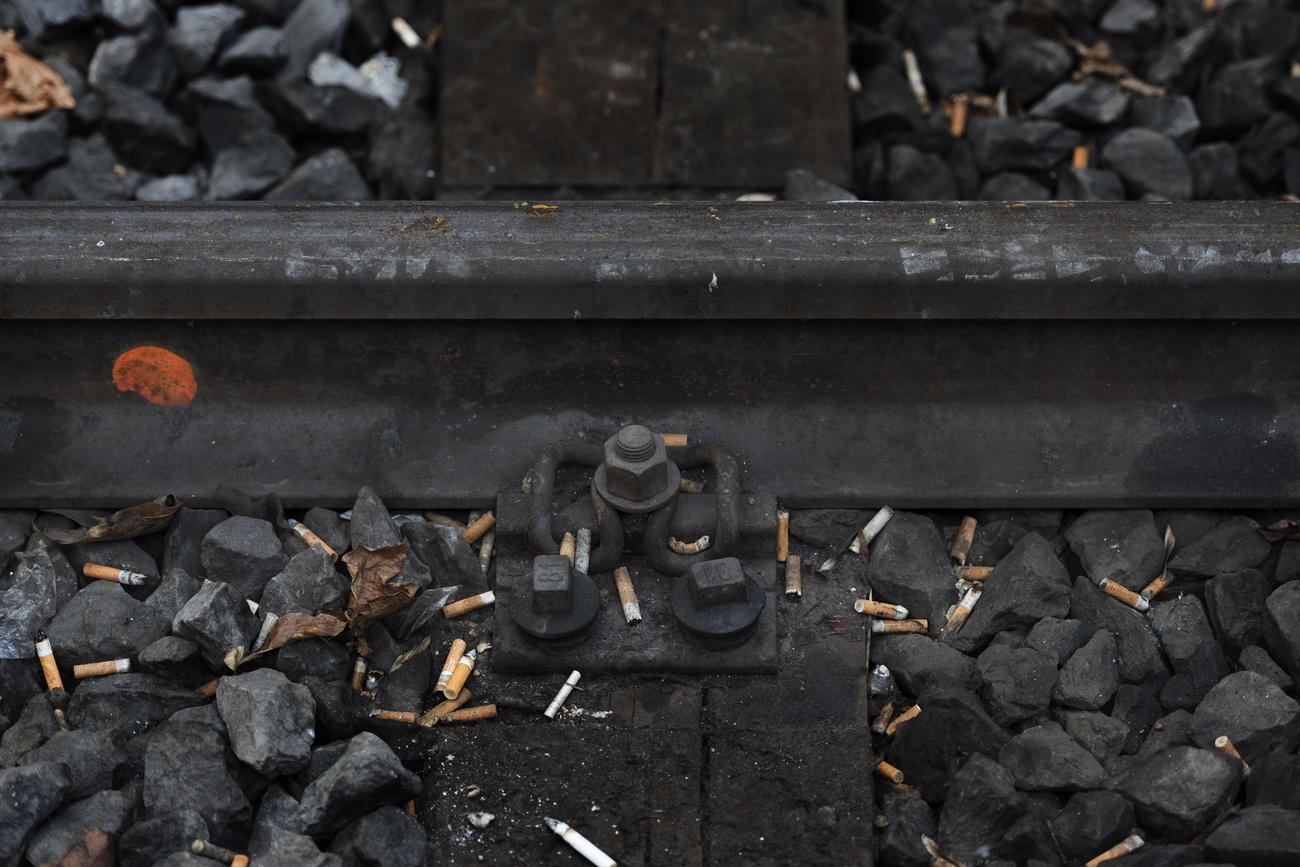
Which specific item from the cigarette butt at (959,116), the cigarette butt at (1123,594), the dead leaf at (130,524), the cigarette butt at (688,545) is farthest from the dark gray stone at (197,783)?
the cigarette butt at (959,116)

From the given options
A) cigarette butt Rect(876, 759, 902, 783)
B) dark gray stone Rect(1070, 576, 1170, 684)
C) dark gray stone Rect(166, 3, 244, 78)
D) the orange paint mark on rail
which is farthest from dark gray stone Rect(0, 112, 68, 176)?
dark gray stone Rect(1070, 576, 1170, 684)

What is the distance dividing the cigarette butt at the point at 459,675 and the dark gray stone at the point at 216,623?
1.71 ft

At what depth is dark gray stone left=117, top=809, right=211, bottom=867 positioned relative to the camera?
9.78 ft

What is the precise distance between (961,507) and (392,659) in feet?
5.59

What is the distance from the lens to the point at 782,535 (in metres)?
3.79

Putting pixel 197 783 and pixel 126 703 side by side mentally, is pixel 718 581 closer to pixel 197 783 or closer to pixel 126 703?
pixel 197 783

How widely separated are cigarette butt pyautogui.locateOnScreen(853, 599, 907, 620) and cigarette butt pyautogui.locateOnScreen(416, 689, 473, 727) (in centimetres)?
109

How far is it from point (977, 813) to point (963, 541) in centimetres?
99

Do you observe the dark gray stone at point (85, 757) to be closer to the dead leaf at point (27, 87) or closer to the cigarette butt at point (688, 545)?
the cigarette butt at point (688, 545)

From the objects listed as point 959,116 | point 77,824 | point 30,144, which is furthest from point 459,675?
point 959,116

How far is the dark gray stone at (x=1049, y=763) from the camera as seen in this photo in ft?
10.3

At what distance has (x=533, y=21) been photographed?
216 inches

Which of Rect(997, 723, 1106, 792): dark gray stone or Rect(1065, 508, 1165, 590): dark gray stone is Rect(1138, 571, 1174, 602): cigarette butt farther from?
Rect(997, 723, 1106, 792): dark gray stone

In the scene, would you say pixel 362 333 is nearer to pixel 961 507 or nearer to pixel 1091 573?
pixel 961 507
